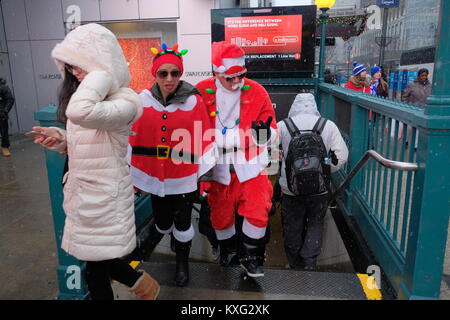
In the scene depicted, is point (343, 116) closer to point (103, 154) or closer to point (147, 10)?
point (103, 154)

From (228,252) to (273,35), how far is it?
204 inches

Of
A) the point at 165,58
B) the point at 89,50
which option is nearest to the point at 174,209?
the point at 165,58

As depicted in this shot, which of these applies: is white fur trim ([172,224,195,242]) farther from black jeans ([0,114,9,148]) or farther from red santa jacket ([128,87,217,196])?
black jeans ([0,114,9,148])

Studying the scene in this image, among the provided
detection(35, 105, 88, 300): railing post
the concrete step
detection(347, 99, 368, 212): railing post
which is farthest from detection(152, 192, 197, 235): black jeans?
detection(347, 99, 368, 212): railing post

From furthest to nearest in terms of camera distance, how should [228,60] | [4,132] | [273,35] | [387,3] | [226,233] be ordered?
[387,3]
[4,132]
[273,35]
[226,233]
[228,60]

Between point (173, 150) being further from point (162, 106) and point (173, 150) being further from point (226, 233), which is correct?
point (226, 233)

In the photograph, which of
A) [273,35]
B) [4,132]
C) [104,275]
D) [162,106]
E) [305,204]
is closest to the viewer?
[104,275]

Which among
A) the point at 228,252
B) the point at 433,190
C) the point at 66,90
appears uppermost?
the point at 66,90

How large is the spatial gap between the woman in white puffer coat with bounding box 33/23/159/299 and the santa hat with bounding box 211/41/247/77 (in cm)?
93

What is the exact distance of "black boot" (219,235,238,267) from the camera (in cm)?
344

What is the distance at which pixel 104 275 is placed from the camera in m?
2.29

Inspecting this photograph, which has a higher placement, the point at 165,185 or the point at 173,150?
the point at 173,150

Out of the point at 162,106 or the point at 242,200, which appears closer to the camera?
the point at 162,106

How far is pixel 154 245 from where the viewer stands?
13.6 ft
